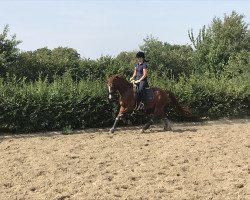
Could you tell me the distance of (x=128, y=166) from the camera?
8.55m

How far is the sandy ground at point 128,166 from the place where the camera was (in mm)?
6988

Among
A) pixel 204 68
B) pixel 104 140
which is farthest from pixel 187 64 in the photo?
pixel 104 140

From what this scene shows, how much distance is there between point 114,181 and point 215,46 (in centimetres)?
2291

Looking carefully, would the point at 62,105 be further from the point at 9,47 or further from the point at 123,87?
the point at 9,47

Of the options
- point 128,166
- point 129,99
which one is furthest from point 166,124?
point 128,166

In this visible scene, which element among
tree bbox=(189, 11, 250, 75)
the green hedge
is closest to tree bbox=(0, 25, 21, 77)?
the green hedge

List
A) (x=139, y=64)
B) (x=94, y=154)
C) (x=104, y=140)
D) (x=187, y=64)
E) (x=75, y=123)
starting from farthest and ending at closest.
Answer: (x=187, y=64) < (x=75, y=123) < (x=139, y=64) < (x=104, y=140) < (x=94, y=154)

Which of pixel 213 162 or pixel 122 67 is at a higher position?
pixel 122 67

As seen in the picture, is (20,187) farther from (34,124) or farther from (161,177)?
(34,124)

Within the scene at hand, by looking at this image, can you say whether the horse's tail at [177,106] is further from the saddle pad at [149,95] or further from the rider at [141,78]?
the rider at [141,78]

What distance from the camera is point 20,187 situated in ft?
24.0

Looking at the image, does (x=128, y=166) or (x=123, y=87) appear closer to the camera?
(x=128, y=166)

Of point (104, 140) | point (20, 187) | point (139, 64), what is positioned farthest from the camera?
point (139, 64)

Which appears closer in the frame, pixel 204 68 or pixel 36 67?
pixel 36 67
